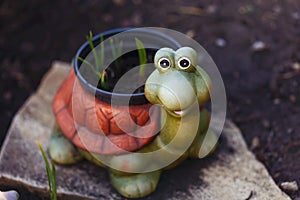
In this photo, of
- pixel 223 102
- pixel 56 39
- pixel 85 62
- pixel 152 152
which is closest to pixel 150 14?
pixel 56 39

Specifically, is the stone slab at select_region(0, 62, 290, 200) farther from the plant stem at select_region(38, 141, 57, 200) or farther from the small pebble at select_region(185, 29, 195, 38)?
the small pebble at select_region(185, 29, 195, 38)

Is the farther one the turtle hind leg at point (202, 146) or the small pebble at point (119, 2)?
the small pebble at point (119, 2)

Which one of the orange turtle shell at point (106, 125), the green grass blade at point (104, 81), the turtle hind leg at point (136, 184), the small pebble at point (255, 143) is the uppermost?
the green grass blade at point (104, 81)

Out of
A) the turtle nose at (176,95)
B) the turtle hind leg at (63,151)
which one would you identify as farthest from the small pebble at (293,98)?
the turtle hind leg at (63,151)

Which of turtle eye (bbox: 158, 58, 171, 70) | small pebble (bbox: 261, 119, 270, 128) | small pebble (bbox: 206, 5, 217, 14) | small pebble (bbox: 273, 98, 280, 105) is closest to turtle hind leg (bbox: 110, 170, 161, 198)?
turtle eye (bbox: 158, 58, 171, 70)

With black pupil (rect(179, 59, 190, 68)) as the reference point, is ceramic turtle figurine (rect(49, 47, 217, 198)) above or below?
below

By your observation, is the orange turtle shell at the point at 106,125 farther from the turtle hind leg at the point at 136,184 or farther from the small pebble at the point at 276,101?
the small pebble at the point at 276,101
